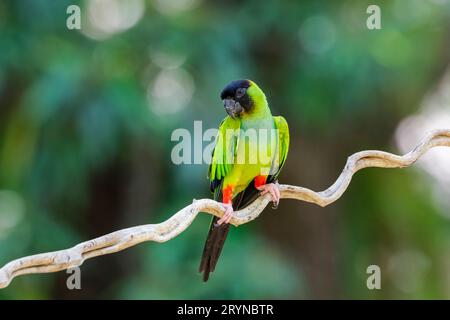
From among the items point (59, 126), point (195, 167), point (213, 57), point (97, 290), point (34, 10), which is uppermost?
point (34, 10)

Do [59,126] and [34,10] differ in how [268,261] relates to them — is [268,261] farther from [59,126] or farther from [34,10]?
[34,10]

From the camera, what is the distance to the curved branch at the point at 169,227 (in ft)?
5.86

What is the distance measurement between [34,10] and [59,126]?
1.03 metres

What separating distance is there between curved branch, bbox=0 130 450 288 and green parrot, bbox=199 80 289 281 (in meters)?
0.27

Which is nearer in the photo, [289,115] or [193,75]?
[193,75]

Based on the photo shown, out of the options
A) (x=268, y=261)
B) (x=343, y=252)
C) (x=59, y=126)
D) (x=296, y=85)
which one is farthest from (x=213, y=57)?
(x=343, y=252)

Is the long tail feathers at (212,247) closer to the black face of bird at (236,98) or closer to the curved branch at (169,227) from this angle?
the curved branch at (169,227)

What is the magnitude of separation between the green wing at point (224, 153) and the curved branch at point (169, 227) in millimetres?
313

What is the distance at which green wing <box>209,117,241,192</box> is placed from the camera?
316 cm

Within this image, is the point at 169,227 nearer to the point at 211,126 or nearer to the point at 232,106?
the point at 232,106

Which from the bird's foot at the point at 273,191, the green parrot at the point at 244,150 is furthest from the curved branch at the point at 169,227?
the green parrot at the point at 244,150

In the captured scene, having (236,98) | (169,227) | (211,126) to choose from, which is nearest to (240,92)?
(236,98)

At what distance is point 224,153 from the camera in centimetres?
320

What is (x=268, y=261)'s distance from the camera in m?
6.44
